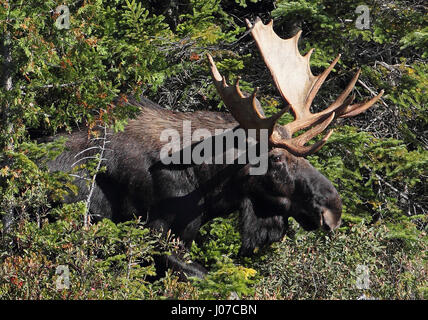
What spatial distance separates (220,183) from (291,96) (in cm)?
120

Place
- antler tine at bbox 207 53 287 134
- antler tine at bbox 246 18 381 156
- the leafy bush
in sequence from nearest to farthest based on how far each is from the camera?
the leafy bush, antler tine at bbox 207 53 287 134, antler tine at bbox 246 18 381 156

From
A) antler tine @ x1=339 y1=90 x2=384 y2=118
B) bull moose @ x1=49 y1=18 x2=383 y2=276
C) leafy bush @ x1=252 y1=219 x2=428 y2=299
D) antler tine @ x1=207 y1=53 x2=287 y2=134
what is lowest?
leafy bush @ x1=252 y1=219 x2=428 y2=299

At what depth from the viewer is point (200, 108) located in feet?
30.0

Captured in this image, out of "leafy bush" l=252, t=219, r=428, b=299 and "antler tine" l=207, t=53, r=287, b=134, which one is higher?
"antler tine" l=207, t=53, r=287, b=134

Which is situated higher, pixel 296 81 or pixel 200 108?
pixel 296 81

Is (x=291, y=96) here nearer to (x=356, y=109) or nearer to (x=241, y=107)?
(x=356, y=109)

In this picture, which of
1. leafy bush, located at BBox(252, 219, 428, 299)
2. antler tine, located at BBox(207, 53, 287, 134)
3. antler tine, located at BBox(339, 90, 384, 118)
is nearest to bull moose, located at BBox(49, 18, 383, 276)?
antler tine, located at BBox(207, 53, 287, 134)

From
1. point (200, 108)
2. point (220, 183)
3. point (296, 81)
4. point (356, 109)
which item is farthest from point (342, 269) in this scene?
point (200, 108)

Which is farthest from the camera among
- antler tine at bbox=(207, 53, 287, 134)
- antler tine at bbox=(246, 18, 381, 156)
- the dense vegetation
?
antler tine at bbox=(246, 18, 381, 156)

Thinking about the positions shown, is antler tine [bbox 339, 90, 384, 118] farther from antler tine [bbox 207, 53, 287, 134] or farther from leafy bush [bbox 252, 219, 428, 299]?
leafy bush [bbox 252, 219, 428, 299]

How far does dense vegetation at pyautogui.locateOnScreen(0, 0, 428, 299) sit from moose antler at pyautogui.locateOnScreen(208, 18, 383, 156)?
0.34 m

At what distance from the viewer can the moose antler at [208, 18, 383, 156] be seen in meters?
7.20

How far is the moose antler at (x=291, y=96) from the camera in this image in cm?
720
